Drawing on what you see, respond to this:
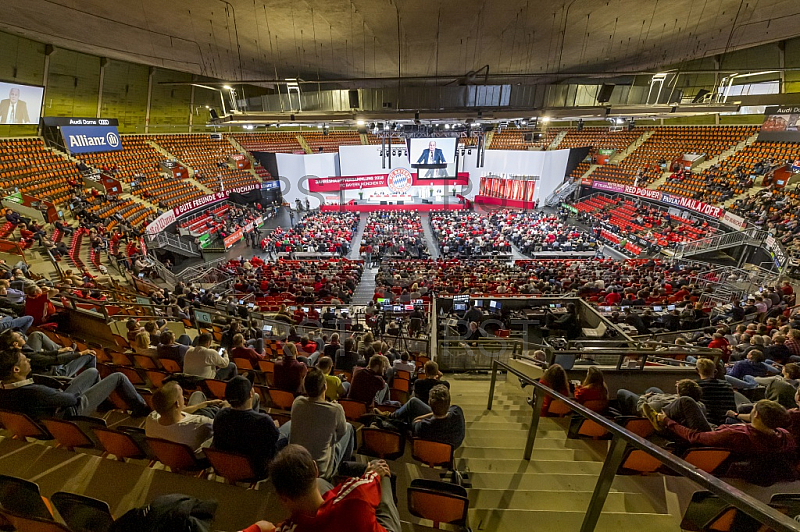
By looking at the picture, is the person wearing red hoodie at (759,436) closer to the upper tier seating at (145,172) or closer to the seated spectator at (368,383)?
the seated spectator at (368,383)

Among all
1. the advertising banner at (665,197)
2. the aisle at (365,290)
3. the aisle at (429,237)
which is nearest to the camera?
the aisle at (365,290)

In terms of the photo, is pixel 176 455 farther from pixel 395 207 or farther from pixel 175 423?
pixel 395 207

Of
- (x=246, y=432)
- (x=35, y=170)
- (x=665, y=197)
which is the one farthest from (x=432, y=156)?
(x=246, y=432)

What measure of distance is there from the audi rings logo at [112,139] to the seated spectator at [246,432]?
26.2m

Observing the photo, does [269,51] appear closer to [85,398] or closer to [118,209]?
[118,209]

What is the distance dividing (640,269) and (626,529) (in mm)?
14288

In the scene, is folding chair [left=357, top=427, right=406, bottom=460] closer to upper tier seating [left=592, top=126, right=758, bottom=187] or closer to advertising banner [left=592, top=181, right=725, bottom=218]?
advertising banner [left=592, top=181, right=725, bottom=218]

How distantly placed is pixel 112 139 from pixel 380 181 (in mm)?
17759

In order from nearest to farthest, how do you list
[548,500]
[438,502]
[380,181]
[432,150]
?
[438,502] < [548,500] < [432,150] < [380,181]

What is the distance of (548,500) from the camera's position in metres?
2.60

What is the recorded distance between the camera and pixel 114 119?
2153 cm

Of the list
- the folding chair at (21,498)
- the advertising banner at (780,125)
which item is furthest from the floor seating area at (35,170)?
the advertising banner at (780,125)

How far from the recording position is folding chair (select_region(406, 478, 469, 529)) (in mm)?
2002

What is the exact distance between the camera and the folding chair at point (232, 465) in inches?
90.9
